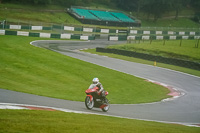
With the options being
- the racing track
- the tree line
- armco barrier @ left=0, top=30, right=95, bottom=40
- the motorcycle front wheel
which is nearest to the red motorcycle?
the motorcycle front wheel

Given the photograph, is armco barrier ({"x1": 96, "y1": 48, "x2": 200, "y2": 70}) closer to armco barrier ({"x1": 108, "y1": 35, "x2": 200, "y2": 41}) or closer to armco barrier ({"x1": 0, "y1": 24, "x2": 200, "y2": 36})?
armco barrier ({"x1": 108, "y1": 35, "x2": 200, "y2": 41})

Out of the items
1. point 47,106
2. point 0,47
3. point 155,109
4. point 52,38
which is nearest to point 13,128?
point 47,106

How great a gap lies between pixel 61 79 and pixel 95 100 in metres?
7.10

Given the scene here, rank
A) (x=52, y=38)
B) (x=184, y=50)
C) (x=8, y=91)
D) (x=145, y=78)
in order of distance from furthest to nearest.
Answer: (x=52, y=38)
(x=184, y=50)
(x=145, y=78)
(x=8, y=91)

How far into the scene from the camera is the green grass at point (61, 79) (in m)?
19.4

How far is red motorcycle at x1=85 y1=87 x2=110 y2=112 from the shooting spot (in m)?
15.7

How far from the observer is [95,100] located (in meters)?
16.0

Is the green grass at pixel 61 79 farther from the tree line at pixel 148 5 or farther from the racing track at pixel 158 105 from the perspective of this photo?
the tree line at pixel 148 5

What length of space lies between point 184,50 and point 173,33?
25.6 m

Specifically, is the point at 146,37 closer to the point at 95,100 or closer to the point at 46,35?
the point at 46,35

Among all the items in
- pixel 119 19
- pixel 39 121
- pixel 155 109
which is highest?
pixel 119 19

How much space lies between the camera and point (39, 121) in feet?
34.2

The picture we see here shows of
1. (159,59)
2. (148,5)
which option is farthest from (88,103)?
(148,5)

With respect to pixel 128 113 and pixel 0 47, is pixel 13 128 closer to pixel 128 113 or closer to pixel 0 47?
pixel 128 113
